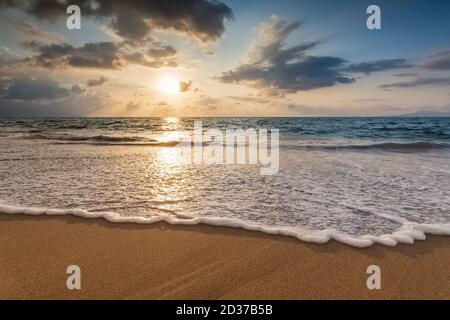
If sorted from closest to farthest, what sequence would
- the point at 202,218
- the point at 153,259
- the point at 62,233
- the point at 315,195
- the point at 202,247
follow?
the point at 153,259, the point at 202,247, the point at 62,233, the point at 202,218, the point at 315,195

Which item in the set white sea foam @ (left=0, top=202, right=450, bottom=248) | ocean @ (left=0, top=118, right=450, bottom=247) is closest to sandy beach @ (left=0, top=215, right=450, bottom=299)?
white sea foam @ (left=0, top=202, right=450, bottom=248)

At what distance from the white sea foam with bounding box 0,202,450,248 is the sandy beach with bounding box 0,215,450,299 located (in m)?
0.11

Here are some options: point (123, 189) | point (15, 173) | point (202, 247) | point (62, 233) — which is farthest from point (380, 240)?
point (15, 173)

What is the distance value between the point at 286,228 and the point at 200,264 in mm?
1228

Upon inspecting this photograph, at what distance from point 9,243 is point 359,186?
549cm

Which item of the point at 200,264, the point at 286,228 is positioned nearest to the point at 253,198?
the point at 286,228

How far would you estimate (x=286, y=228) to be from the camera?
3.48 meters

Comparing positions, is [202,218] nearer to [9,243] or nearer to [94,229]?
[94,229]

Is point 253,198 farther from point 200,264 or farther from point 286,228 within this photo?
point 200,264

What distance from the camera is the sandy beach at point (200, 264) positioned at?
2344 millimetres

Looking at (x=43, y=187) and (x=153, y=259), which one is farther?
(x=43, y=187)

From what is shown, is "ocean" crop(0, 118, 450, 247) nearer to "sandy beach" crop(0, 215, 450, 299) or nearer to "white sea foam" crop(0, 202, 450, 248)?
"white sea foam" crop(0, 202, 450, 248)

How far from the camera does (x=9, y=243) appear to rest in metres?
3.10

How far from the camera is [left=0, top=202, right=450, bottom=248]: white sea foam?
10.4 ft
